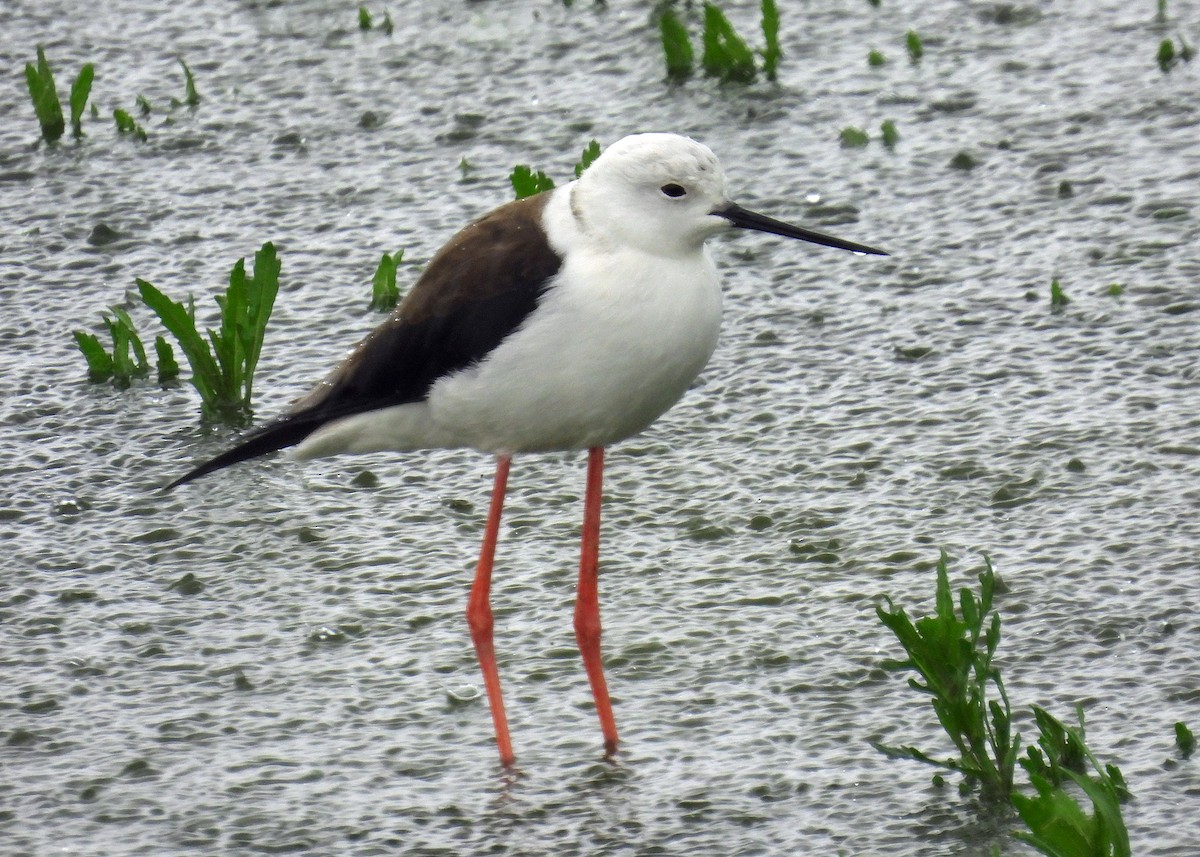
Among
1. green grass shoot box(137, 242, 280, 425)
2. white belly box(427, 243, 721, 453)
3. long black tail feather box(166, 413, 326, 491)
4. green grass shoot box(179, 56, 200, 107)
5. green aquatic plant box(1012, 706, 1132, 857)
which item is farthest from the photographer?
green grass shoot box(179, 56, 200, 107)

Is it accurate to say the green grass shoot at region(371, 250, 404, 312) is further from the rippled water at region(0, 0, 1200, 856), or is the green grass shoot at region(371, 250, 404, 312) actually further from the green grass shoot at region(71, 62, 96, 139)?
the green grass shoot at region(71, 62, 96, 139)

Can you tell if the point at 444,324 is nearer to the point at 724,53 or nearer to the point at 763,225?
the point at 763,225

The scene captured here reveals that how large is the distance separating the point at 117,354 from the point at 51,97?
210 cm

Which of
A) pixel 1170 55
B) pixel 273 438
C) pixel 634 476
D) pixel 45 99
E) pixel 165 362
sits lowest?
pixel 634 476

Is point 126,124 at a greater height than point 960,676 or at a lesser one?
greater

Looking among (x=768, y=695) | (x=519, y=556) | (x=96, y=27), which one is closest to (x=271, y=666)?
(x=519, y=556)

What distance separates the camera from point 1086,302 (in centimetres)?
648

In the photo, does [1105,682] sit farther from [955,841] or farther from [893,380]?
[893,380]

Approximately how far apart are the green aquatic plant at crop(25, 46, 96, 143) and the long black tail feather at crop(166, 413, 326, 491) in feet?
11.3

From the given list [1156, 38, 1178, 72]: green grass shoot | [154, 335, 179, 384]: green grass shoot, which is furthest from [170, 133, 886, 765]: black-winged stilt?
[1156, 38, 1178, 72]: green grass shoot

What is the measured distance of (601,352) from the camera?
4.53 m

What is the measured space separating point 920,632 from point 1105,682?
2.07 feet

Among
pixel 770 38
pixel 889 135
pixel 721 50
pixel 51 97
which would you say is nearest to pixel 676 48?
pixel 721 50

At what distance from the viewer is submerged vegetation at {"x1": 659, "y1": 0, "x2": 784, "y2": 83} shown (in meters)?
8.05
